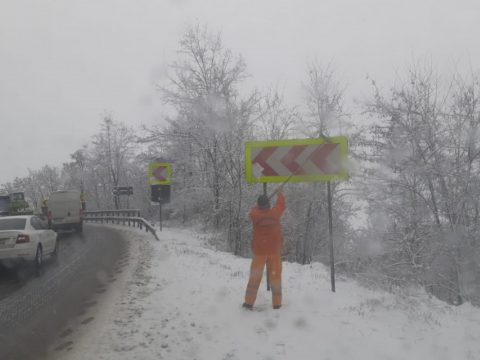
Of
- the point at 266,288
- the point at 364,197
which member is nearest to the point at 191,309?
the point at 266,288

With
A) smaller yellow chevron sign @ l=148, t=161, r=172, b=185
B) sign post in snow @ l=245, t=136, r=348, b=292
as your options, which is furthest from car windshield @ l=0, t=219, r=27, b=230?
smaller yellow chevron sign @ l=148, t=161, r=172, b=185

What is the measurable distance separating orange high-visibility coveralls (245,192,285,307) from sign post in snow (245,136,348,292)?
691 millimetres

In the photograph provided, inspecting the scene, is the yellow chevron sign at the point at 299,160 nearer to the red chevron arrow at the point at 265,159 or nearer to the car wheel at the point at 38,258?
the red chevron arrow at the point at 265,159

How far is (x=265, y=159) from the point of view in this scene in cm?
683

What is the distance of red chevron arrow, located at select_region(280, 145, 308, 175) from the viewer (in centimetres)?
667

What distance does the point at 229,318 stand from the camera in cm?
598

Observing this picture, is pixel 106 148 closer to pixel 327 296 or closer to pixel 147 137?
pixel 147 137

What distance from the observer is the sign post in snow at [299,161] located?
6.57 metres

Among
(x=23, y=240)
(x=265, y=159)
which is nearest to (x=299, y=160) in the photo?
(x=265, y=159)

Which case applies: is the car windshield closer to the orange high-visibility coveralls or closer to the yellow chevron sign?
the yellow chevron sign

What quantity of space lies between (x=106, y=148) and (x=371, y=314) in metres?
49.5

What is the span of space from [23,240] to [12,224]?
0.91m

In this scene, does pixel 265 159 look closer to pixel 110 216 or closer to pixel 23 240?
pixel 23 240

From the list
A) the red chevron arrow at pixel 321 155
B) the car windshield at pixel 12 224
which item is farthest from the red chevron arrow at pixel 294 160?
the car windshield at pixel 12 224
